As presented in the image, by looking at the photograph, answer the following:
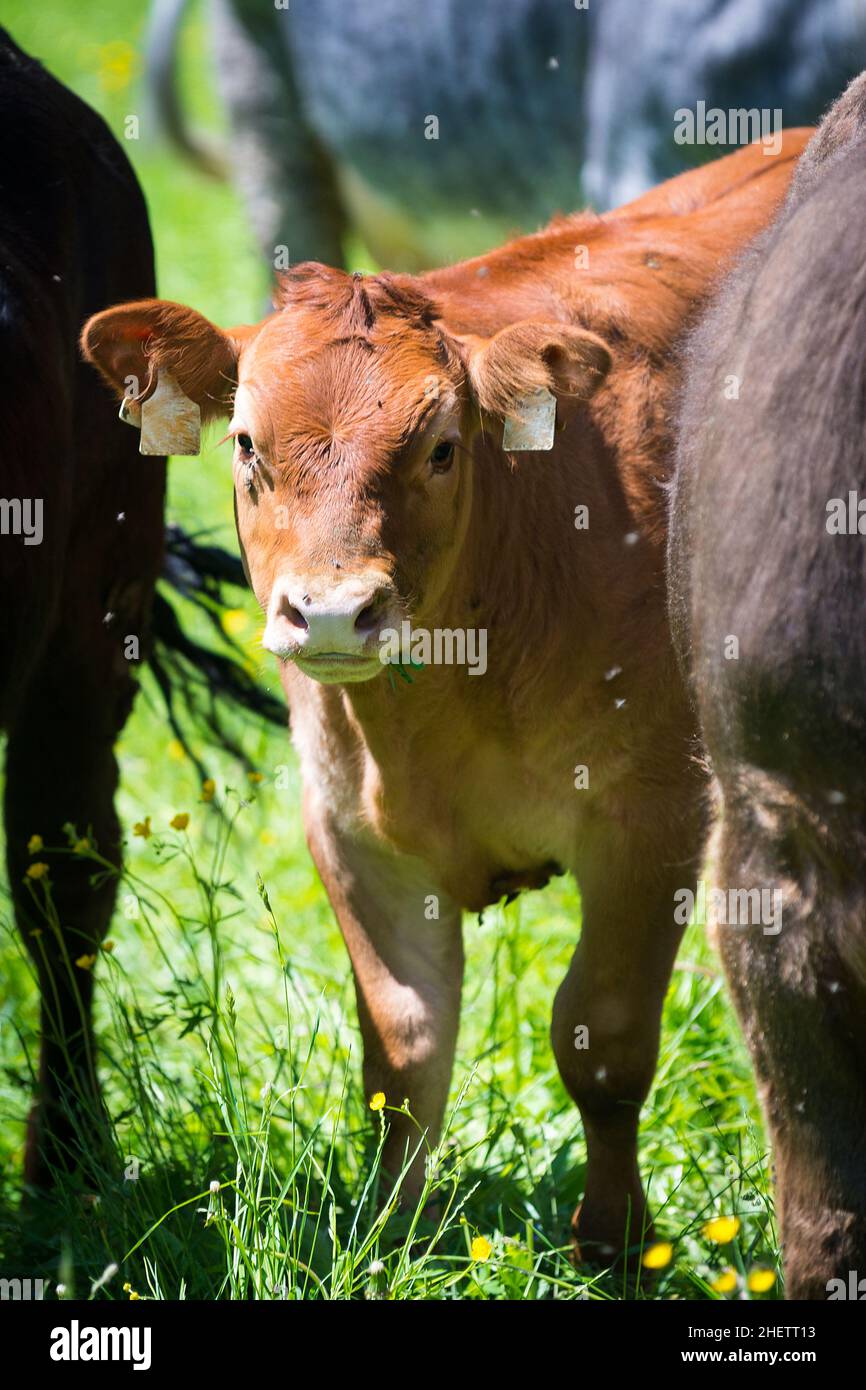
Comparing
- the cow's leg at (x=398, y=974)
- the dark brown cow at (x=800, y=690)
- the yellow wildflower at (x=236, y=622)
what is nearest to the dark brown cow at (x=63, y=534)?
the cow's leg at (x=398, y=974)

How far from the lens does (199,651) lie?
5281 mm

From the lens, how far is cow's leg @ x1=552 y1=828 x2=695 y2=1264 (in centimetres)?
384

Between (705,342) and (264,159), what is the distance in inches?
244

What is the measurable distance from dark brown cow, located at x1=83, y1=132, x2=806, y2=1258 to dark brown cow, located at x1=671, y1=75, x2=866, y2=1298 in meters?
0.80

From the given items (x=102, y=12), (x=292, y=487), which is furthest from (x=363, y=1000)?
(x=102, y=12)

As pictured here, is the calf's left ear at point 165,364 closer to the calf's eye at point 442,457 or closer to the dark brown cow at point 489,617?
the dark brown cow at point 489,617

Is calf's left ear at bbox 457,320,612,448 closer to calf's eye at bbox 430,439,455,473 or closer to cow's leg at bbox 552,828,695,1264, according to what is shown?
calf's eye at bbox 430,439,455,473

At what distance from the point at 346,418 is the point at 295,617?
0.45 metres

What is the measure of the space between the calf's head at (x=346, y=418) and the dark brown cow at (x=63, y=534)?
32 cm

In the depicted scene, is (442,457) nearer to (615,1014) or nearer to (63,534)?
(63,534)

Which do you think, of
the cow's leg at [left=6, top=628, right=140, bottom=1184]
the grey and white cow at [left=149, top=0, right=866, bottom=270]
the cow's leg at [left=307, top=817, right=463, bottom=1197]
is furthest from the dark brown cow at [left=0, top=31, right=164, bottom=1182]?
the grey and white cow at [left=149, top=0, right=866, bottom=270]

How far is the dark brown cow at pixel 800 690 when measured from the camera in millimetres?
2473

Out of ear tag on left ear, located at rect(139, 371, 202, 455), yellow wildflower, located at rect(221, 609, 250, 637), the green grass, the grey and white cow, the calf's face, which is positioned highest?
the grey and white cow

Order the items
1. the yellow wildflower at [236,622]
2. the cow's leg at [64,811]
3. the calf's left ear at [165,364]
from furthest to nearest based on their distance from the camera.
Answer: the yellow wildflower at [236,622]
the cow's leg at [64,811]
the calf's left ear at [165,364]
